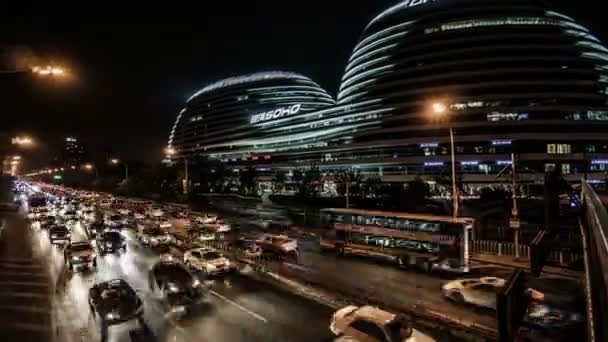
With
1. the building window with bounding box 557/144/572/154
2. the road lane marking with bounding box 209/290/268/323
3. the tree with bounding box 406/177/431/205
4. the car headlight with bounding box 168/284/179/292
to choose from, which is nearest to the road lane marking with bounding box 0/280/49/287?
the car headlight with bounding box 168/284/179/292

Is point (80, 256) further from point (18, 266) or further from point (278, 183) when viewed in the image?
point (278, 183)

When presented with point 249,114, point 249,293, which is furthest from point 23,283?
point 249,114

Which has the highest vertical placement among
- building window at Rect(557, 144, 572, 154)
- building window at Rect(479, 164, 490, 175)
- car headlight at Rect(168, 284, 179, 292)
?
building window at Rect(557, 144, 572, 154)

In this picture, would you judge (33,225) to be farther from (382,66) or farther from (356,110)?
(382,66)

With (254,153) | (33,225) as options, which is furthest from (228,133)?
(33,225)

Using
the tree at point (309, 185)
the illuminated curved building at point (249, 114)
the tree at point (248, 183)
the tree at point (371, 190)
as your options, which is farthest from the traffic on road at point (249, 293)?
the illuminated curved building at point (249, 114)

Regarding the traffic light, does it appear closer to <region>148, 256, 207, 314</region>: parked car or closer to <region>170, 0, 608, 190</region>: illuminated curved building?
<region>148, 256, 207, 314</region>: parked car
